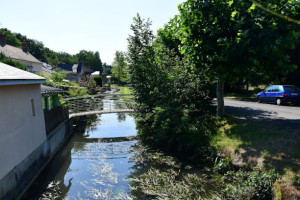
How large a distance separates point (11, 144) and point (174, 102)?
8.81 meters

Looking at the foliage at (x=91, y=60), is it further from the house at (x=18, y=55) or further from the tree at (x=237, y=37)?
the tree at (x=237, y=37)

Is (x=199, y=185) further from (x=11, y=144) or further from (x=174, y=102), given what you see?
(x=11, y=144)

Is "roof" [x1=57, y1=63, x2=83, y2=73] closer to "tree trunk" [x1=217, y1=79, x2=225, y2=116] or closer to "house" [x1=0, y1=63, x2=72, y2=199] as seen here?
"house" [x1=0, y1=63, x2=72, y2=199]

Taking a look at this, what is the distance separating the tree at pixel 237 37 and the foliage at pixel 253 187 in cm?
395

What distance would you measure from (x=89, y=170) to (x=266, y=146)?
840cm

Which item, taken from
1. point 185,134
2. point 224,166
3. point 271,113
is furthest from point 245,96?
point 224,166

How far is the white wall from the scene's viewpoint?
7.04 meters

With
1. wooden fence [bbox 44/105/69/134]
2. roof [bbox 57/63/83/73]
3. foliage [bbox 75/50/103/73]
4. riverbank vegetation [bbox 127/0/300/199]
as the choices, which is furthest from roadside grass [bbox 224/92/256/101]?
foliage [bbox 75/50/103/73]

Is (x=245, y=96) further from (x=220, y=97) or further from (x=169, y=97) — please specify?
(x=169, y=97)

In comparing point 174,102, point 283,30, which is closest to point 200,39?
point 283,30

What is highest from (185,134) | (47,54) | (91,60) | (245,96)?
(47,54)

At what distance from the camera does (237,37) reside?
28.6ft

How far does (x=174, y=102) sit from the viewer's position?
520 inches

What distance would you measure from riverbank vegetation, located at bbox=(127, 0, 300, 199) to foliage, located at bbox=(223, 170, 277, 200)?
0.03 m
